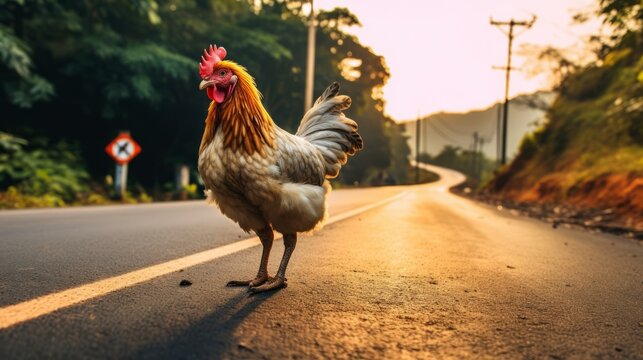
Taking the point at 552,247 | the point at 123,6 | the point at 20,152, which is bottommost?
the point at 552,247

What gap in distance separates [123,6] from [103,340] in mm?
16562

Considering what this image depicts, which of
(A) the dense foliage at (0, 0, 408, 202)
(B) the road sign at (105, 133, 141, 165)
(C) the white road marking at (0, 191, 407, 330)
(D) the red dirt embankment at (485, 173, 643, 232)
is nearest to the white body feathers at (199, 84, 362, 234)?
(C) the white road marking at (0, 191, 407, 330)

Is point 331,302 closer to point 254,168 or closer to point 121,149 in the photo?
point 254,168

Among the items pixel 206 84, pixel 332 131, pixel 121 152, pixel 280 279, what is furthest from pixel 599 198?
pixel 206 84

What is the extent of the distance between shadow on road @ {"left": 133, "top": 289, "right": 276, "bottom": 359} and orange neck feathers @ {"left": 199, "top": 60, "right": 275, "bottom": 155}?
1059 millimetres

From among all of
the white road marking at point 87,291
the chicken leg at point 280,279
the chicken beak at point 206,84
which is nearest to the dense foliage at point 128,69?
the white road marking at point 87,291

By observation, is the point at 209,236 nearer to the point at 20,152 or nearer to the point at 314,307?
the point at 314,307

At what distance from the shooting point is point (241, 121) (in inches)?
128

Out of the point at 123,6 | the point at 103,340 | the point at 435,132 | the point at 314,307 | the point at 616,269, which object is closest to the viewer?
the point at 103,340

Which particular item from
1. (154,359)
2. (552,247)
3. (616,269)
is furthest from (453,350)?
(552,247)

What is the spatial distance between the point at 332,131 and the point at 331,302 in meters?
Answer: 1.68

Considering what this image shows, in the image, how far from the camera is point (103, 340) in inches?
82.9

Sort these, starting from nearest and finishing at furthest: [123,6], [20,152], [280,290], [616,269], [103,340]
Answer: [103,340] → [280,290] → [616,269] → [20,152] → [123,6]

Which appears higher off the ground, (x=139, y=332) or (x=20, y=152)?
(x=20, y=152)
